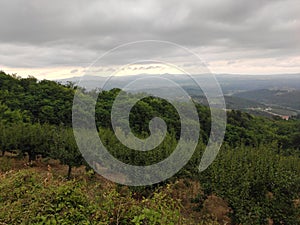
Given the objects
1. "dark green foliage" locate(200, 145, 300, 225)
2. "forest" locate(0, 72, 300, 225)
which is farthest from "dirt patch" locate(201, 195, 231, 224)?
"dark green foliage" locate(200, 145, 300, 225)

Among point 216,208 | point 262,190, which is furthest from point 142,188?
point 262,190

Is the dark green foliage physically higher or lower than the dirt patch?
higher

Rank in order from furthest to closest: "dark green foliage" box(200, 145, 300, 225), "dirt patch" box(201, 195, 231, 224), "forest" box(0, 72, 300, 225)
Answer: "dirt patch" box(201, 195, 231, 224) → "dark green foliage" box(200, 145, 300, 225) → "forest" box(0, 72, 300, 225)

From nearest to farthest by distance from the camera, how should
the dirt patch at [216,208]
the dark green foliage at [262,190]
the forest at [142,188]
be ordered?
the forest at [142,188] < the dark green foliage at [262,190] < the dirt patch at [216,208]

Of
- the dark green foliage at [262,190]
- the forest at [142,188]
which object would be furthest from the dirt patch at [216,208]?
the dark green foliage at [262,190]

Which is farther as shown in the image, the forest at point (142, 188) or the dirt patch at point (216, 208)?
the dirt patch at point (216, 208)

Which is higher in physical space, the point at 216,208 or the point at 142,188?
the point at 142,188

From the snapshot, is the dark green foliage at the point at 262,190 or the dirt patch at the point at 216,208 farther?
the dirt patch at the point at 216,208

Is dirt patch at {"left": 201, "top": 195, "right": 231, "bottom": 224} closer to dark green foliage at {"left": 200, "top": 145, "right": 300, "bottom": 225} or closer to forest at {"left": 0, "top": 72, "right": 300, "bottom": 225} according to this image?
forest at {"left": 0, "top": 72, "right": 300, "bottom": 225}

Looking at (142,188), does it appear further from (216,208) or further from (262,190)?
(262,190)

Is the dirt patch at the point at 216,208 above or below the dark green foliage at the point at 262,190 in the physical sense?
below

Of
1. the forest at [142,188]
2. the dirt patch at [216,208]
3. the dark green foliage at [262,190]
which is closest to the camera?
the forest at [142,188]

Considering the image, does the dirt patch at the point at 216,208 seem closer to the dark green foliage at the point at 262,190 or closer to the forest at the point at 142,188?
the forest at the point at 142,188

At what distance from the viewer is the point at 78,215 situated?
12.8ft
